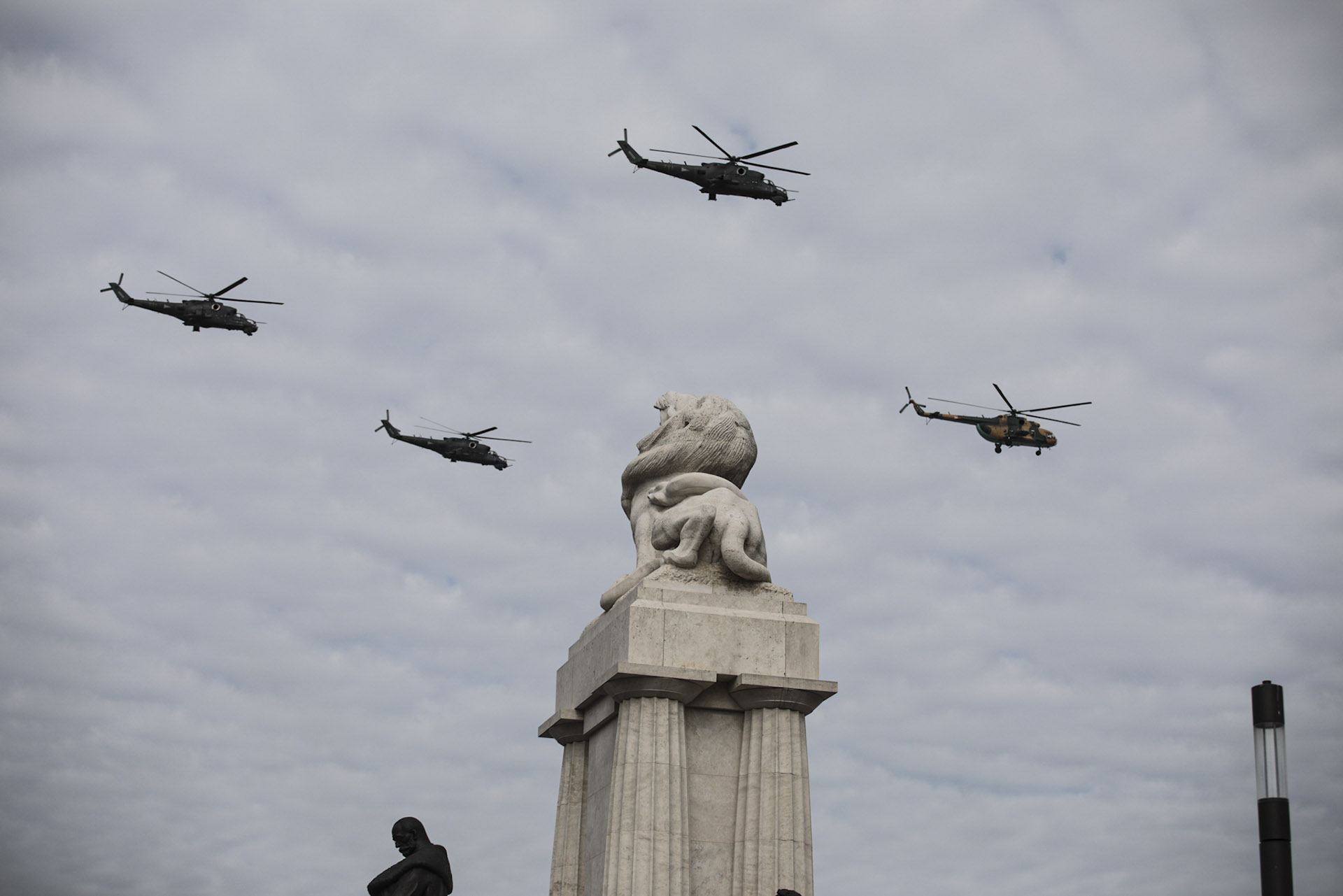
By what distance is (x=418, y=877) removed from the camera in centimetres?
1409

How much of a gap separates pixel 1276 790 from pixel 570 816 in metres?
8.99

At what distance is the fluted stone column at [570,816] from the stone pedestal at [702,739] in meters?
0.43

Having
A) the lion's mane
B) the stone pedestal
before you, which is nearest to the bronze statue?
the stone pedestal

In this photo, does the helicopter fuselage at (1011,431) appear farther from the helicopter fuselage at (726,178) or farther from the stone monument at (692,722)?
the stone monument at (692,722)

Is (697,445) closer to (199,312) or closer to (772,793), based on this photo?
(772,793)

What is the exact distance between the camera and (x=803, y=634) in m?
16.5

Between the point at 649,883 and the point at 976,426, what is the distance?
2283 inches

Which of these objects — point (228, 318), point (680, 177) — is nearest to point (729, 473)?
point (680, 177)

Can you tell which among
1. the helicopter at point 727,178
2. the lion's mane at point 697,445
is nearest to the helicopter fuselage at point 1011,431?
the helicopter at point 727,178

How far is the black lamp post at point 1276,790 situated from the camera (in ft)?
34.1

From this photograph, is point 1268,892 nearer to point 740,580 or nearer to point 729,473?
point 740,580

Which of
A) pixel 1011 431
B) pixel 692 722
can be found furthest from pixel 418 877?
pixel 1011 431

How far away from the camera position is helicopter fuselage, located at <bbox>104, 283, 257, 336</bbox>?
183 feet

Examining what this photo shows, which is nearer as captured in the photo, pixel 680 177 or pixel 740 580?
pixel 740 580
